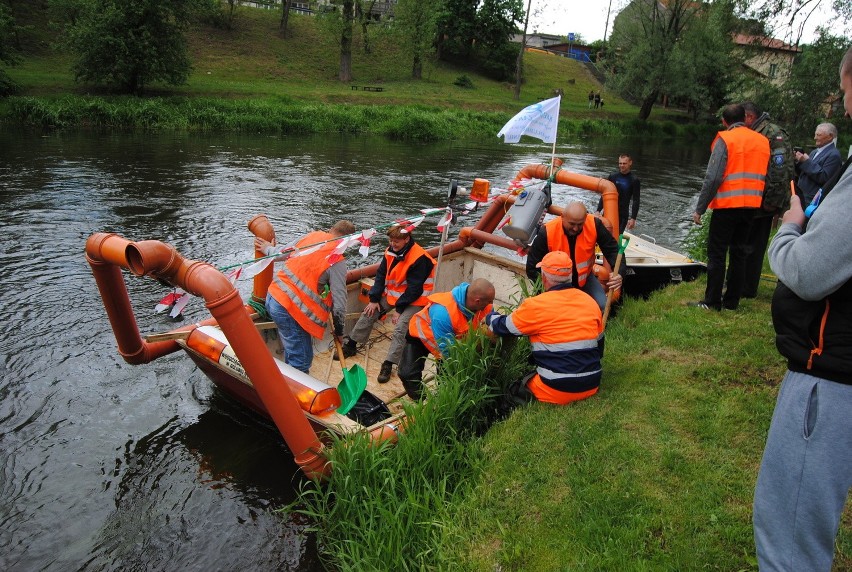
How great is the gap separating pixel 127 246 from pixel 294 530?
7.98 feet

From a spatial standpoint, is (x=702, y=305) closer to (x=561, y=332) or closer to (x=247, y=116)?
(x=561, y=332)

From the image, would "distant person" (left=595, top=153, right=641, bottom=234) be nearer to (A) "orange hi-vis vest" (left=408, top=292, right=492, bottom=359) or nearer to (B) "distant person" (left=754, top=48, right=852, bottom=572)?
(A) "orange hi-vis vest" (left=408, top=292, right=492, bottom=359)

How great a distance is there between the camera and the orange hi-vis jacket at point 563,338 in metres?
4.81

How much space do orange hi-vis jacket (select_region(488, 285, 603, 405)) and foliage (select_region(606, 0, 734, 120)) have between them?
3627 centimetres

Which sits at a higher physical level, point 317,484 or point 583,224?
point 583,224

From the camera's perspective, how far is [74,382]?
6980 mm

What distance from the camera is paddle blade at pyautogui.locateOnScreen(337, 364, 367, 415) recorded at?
5031mm

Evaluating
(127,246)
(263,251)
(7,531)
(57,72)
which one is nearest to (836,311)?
(127,246)

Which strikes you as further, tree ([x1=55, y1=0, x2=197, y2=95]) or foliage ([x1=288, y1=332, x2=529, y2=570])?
tree ([x1=55, y1=0, x2=197, y2=95])

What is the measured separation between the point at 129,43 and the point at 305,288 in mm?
26479

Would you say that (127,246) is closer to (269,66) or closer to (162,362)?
(162,362)

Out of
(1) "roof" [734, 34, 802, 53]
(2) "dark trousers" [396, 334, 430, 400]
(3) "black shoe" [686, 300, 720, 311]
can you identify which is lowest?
(2) "dark trousers" [396, 334, 430, 400]

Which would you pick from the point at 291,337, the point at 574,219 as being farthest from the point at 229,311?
the point at 574,219

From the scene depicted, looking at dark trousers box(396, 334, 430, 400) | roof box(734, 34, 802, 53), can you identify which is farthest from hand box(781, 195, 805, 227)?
roof box(734, 34, 802, 53)
